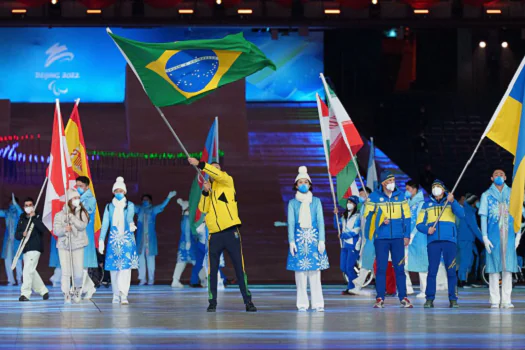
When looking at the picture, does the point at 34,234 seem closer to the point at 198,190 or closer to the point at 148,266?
the point at 198,190

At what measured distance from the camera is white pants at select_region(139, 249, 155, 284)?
70.0 feet

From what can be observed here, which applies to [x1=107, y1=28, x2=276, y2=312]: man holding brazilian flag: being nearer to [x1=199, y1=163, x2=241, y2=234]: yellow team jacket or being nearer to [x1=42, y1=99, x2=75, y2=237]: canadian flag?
[x1=199, y1=163, x2=241, y2=234]: yellow team jacket

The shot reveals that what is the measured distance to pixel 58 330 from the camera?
413 inches

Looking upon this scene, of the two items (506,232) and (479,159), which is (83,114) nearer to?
(479,159)

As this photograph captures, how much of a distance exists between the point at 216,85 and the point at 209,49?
1.60ft

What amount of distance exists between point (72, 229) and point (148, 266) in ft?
20.5

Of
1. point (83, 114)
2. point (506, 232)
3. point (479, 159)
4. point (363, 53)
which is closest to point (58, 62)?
point (83, 114)

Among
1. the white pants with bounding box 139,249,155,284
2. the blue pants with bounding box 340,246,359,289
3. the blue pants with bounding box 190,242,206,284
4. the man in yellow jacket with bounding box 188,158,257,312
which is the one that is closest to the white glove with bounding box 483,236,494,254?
the man in yellow jacket with bounding box 188,158,257,312

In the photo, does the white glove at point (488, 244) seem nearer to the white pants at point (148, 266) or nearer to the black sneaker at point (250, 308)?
the black sneaker at point (250, 308)

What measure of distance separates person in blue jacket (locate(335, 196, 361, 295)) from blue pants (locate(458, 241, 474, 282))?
2.05 m

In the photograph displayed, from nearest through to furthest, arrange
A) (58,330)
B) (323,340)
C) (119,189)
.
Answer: (323,340) → (58,330) → (119,189)

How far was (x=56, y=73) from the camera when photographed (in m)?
38.8

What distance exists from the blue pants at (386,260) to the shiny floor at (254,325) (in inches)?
12.1

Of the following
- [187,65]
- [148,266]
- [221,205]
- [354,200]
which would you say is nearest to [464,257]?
[354,200]
